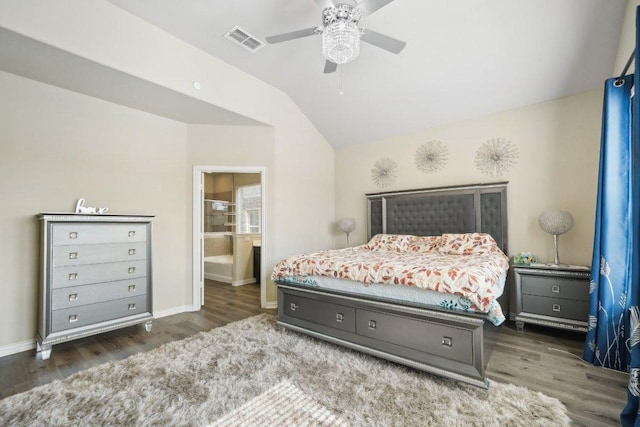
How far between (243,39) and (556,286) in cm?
428

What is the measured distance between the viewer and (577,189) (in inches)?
132

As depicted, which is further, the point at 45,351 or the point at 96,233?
the point at 96,233

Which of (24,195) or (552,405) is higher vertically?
(24,195)

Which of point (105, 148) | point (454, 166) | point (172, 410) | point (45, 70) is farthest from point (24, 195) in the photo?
point (454, 166)

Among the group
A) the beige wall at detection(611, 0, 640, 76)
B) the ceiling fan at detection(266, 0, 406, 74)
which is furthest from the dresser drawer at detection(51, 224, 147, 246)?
the beige wall at detection(611, 0, 640, 76)

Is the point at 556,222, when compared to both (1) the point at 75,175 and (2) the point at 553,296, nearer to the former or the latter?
(2) the point at 553,296

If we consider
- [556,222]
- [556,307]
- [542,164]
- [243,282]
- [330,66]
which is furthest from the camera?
[243,282]

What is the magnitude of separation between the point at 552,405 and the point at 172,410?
2.45 m

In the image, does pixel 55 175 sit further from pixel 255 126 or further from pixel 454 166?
pixel 454 166

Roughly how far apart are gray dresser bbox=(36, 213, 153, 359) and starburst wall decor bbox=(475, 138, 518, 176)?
4314 mm

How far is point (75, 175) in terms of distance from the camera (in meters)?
3.20

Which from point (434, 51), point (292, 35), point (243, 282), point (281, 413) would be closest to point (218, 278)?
point (243, 282)

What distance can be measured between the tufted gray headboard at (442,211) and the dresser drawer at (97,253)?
336 centimetres

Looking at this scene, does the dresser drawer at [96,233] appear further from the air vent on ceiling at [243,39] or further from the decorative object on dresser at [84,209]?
the air vent on ceiling at [243,39]
